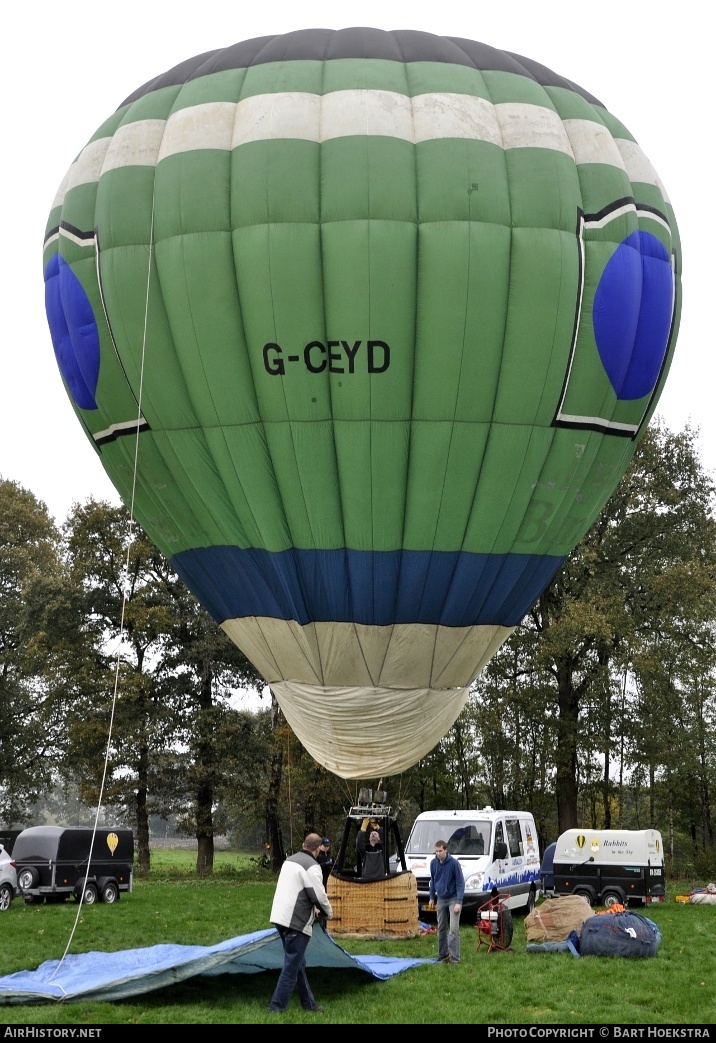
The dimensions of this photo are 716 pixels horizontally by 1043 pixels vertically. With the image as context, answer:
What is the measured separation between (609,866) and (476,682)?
1062cm

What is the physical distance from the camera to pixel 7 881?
17062 millimetres

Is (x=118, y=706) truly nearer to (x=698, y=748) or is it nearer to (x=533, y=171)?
(x=698, y=748)

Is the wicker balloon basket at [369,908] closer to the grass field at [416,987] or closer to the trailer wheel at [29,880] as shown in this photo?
the grass field at [416,987]

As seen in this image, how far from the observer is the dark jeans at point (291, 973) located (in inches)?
328

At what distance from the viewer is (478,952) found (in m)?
11.8

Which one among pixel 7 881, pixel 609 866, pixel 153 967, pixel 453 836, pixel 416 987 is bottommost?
pixel 416 987

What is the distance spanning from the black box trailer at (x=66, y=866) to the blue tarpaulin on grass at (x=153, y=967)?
24.5ft

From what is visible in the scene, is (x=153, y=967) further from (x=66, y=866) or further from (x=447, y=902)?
(x=66, y=866)

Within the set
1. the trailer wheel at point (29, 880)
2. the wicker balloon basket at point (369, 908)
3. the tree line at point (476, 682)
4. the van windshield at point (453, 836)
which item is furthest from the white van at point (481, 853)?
the tree line at point (476, 682)

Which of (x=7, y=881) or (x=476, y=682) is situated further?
(x=476, y=682)

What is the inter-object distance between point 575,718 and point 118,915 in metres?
14.1

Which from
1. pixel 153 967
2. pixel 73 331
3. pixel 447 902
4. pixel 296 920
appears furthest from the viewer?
pixel 73 331

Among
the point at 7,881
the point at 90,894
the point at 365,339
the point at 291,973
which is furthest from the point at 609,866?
the point at 291,973

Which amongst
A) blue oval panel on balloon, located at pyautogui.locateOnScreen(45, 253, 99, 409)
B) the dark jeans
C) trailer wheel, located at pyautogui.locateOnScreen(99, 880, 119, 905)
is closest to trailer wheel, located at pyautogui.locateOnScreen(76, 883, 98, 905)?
trailer wheel, located at pyautogui.locateOnScreen(99, 880, 119, 905)
